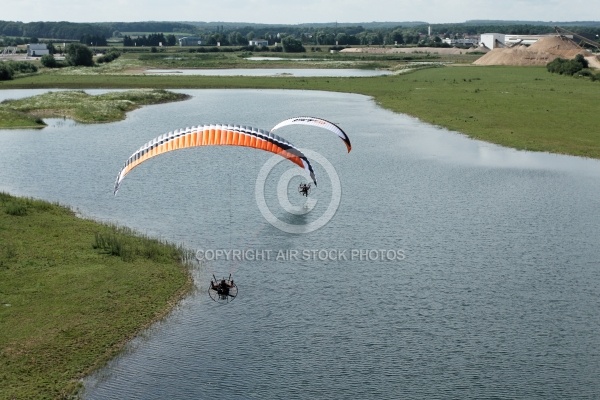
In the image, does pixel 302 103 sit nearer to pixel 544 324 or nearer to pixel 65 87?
pixel 65 87

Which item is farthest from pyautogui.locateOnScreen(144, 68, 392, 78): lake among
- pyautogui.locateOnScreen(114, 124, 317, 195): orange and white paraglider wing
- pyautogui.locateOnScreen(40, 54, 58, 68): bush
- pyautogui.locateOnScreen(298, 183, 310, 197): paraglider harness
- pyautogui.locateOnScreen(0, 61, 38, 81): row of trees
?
pyautogui.locateOnScreen(114, 124, 317, 195): orange and white paraglider wing

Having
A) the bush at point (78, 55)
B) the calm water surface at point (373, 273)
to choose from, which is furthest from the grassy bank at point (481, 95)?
the bush at point (78, 55)

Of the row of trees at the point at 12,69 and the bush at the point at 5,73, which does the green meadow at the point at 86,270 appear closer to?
the bush at the point at 5,73

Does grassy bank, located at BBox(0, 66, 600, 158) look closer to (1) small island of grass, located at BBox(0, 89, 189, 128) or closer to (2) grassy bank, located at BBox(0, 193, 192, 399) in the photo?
(1) small island of grass, located at BBox(0, 89, 189, 128)

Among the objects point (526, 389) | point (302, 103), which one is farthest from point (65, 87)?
point (526, 389)

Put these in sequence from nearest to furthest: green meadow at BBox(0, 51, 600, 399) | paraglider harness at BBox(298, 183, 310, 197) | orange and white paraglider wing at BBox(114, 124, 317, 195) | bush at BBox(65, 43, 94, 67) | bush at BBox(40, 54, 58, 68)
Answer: green meadow at BBox(0, 51, 600, 399) → orange and white paraglider wing at BBox(114, 124, 317, 195) → paraglider harness at BBox(298, 183, 310, 197) → bush at BBox(40, 54, 58, 68) → bush at BBox(65, 43, 94, 67)

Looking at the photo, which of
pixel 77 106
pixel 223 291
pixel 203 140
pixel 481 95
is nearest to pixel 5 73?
pixel 77 106
